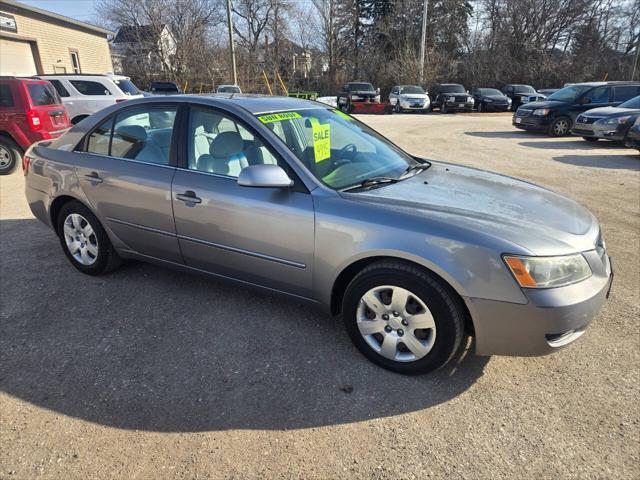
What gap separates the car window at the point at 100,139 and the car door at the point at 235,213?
3.13ft

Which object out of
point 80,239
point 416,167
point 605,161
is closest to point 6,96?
point 80,239

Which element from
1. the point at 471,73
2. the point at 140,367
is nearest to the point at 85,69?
the point at 140,367

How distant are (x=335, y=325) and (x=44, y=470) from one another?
191cm

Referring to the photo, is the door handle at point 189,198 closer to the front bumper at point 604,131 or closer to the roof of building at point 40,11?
the front bumper at point 604,131

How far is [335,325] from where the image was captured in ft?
10.6

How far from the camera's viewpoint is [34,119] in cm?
838

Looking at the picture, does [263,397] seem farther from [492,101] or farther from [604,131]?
[492,101]

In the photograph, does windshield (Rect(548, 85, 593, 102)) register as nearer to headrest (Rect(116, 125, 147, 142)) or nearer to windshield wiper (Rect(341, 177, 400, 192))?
windshield wiper (Rect(341, 177, 400, 192))

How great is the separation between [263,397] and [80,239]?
2.54 meters

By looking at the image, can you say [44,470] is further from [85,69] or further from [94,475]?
[85,69]

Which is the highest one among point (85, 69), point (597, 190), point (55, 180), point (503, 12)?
point (503, 12)

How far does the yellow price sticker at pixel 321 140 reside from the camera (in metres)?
3.10

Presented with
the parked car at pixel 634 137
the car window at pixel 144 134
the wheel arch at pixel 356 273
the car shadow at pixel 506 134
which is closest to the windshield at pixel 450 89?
the car shadow at pixel 506 134

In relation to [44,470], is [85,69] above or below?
above
